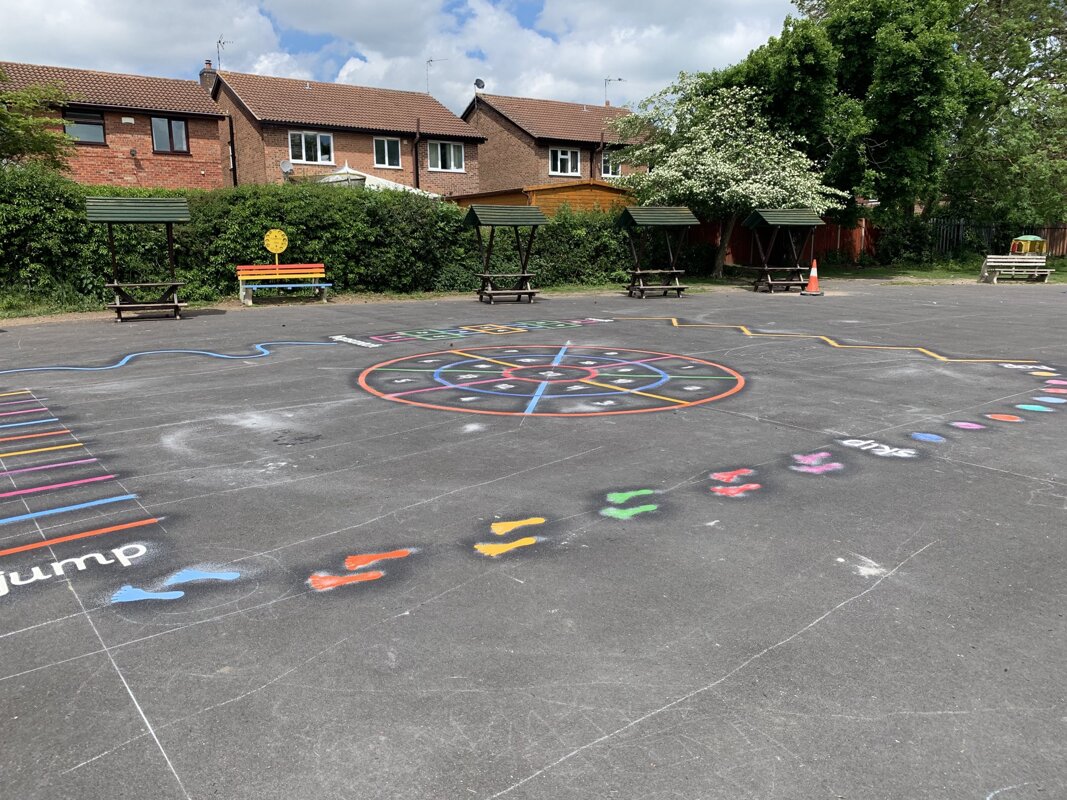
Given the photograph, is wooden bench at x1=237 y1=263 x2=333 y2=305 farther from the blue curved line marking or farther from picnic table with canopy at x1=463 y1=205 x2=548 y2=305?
the blue curved line marking

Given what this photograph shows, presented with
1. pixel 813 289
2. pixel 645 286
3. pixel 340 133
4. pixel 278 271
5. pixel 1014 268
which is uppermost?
pixel 340 133

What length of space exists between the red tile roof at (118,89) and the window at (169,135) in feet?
1.96

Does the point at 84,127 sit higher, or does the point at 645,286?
the point at 84,127

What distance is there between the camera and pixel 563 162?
4006 centimetres

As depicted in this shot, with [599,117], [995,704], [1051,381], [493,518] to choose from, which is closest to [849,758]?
[995,704]

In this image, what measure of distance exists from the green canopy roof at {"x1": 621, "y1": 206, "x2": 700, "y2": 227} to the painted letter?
61.2 ft

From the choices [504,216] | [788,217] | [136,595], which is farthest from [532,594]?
[788,217]

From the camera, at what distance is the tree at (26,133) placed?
72.2 feet

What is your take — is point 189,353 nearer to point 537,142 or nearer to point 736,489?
point 736,489

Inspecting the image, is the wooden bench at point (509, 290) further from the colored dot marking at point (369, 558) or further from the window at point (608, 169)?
the window at point (608, 169)

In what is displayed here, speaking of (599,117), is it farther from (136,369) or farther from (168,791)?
(168,791)

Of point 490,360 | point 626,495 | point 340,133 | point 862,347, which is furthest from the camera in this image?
point 340,133

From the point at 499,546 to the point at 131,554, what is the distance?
82.1 inches

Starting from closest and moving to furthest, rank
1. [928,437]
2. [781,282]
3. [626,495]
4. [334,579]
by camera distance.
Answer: [334,579] → [626,495] → [928,437] → [781,282]
